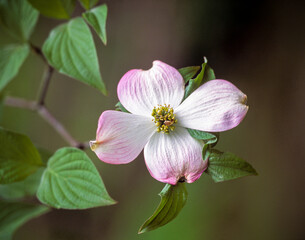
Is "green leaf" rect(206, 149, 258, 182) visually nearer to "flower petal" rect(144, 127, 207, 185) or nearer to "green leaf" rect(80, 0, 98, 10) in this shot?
"flower petal" rect(144, 127, 207, 185)

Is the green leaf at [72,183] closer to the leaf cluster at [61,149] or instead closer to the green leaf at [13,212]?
the leaf cluster at [61,149]

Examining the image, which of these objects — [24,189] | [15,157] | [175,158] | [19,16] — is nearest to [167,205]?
[175,158]

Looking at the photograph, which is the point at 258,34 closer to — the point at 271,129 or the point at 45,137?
the point at 271,129

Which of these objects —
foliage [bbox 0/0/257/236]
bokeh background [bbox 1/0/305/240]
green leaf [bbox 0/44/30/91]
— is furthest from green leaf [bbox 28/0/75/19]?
bokeh background [bbox 1/0/305/240]

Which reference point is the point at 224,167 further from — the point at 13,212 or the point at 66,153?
the point at 13,212

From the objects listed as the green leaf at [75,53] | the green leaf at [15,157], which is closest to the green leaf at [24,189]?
the green leaf at [15,157]
